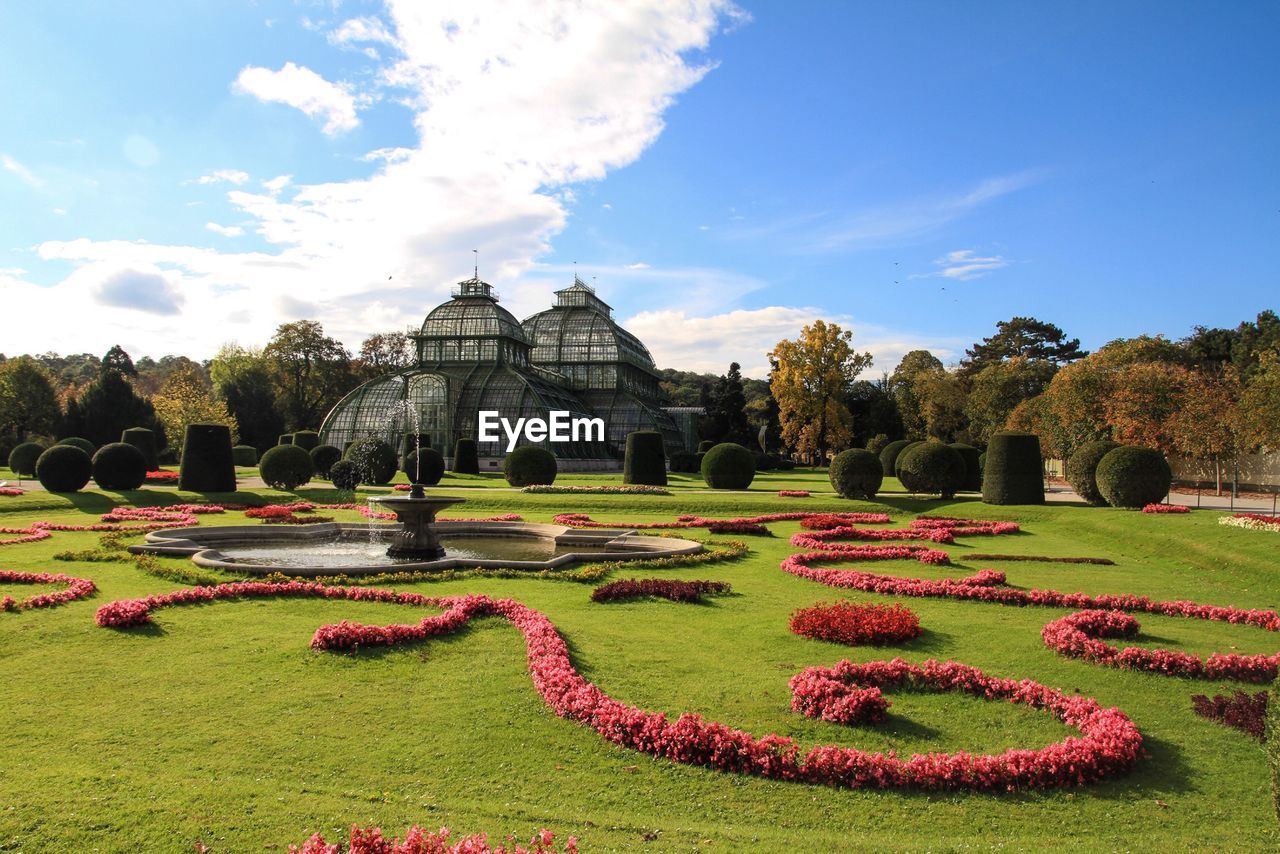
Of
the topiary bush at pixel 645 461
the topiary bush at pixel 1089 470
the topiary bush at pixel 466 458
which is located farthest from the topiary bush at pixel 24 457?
the topiary bush at pixel 1089 470

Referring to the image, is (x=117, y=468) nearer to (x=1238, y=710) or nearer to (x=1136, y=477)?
(x=1238, y=710)

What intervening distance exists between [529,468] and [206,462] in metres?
12.7

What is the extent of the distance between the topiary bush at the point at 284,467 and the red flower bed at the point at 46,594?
70.1 ft

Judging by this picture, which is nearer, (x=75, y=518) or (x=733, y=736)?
(x=733, y=736)

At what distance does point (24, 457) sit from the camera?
3606 cm

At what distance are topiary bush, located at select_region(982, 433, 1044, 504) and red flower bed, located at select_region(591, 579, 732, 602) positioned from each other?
16.8 metres

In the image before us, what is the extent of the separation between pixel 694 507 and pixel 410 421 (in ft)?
99.7

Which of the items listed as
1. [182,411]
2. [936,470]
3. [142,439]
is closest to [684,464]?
[936,470]

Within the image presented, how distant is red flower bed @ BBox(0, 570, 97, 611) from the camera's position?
1001cm

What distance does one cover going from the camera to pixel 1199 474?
39.3 m

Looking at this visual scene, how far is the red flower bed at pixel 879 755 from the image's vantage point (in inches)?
213

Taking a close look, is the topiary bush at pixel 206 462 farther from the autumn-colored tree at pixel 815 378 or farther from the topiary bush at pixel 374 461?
the autumn-colored tree at pixel 815 378

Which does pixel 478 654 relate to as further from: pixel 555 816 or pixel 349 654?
pixel 555 816

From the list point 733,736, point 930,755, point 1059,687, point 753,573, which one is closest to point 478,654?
point 733,736
